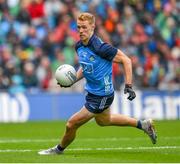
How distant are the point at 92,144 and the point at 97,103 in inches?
104

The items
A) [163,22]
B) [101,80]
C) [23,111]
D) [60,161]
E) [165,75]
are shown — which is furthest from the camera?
[163,22]

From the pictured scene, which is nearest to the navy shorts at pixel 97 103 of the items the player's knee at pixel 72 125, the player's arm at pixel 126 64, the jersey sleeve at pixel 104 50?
the player's knee at pixel 72 125

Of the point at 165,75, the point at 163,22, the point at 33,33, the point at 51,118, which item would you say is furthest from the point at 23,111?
the point at 163,22

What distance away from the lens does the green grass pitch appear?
12.3m

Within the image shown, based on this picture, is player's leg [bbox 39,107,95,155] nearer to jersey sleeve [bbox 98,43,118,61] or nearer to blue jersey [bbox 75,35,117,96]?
blue jersey [bbox 75,35,117,96]

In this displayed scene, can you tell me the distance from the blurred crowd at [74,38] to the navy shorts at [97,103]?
444 inches

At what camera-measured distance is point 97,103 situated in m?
12.9

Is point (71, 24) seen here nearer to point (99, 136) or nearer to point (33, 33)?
point (33, 33)

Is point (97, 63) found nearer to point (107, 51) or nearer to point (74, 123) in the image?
point (107, 51)

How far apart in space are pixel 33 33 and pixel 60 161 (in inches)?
569

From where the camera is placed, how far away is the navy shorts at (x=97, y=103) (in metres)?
12.9

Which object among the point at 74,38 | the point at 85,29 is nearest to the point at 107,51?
the point at 85,29

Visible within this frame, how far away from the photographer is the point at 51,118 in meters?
24.0

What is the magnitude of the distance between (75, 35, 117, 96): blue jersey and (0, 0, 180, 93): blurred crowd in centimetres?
1131
